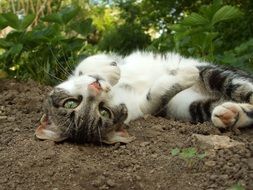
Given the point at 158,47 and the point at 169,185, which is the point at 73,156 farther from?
the point at 158,47

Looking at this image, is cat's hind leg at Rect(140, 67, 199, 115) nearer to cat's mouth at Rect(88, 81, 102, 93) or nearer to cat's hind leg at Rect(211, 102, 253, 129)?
cat's hind leg at Rect(211, 102, 253, 129)

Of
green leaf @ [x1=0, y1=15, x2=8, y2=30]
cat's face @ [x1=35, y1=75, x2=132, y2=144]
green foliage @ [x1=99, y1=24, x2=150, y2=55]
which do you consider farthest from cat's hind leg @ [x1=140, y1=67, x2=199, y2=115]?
green foliage @ [x1=99, y1=24, x2=150, y2=55]

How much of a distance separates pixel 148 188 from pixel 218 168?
1.19ft

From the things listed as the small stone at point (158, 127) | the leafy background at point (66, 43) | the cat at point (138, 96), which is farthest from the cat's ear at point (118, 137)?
the leafy background at point (66, 43)

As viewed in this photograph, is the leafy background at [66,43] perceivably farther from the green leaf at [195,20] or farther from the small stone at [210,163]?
the small stone at [210,163]

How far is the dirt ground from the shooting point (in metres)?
2.34

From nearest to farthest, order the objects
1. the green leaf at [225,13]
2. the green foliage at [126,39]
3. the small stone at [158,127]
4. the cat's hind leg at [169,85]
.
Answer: the small stone at [158,127] → the cat's hind leg at [169,85] → the green leaf at [225,13] → the green foliage at [126,39]

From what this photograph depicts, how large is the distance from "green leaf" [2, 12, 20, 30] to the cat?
919mm

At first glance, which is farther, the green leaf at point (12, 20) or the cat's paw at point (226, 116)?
the green leaf at point (12, 20)

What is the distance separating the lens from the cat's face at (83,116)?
Answer: 271 centimetres

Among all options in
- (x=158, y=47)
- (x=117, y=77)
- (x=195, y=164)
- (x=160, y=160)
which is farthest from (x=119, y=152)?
(x=158, y=47)

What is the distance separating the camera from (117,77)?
313cm

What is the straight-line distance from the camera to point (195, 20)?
393 cm

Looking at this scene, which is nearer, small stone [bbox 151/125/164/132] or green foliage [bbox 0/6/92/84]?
small stone [bbox 151/125/164/132]
